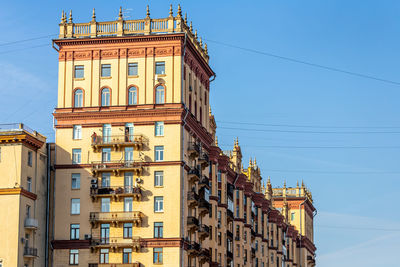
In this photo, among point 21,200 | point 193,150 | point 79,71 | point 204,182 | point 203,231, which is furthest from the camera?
point 204,182

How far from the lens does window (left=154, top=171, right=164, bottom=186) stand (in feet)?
310

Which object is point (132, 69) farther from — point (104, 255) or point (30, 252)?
point (30, 252)

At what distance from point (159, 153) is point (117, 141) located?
4.54 meters

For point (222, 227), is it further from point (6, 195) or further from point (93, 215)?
point (6, 195)

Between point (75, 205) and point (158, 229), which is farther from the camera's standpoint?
point (75, 205)

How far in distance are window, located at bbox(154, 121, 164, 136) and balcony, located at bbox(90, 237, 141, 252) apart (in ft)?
35.6

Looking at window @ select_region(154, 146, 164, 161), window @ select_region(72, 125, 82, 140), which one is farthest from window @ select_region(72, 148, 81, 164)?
window @ select_region(154, 146, 164, 161)

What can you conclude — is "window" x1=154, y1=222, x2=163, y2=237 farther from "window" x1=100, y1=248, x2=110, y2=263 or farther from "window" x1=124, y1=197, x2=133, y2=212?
"window" x1=100, y1=248, x2=110, y2=263

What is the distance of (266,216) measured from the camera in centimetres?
13975

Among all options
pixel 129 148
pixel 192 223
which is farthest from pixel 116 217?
pixel 192 223

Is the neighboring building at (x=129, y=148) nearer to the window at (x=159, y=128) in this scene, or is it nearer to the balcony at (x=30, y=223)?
the window at (x=159, y=128)

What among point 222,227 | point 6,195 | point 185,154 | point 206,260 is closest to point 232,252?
point 222,227

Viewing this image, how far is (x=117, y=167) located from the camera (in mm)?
95188

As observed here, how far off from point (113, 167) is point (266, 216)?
4898cm
